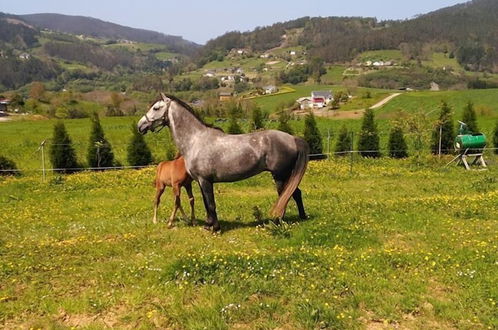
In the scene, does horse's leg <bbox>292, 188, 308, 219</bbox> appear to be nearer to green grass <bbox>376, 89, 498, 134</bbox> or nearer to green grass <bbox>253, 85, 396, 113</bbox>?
green grass <bbox>253, 85, 396, 113</bbox>

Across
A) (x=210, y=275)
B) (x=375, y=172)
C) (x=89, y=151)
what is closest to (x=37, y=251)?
(x=210, y=275)

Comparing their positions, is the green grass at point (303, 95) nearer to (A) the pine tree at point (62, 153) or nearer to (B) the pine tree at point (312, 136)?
(B) the pine tree at point (312, 136)

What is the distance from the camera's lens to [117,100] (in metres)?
109

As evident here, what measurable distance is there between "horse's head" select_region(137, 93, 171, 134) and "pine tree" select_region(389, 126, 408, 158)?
79.5 feet

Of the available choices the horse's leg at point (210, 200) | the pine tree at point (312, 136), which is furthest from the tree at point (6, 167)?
the horse's leg at point (210, 200)

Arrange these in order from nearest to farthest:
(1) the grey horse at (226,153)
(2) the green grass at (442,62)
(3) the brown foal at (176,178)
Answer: (1) the grey horse at (226,153) < (3) the brown foal at (176,178) < (2) the green grass at (442,62)

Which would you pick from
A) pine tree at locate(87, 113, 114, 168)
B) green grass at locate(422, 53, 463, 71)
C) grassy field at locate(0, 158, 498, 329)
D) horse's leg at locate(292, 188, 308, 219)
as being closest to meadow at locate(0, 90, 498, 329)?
grassy field at locate(0, 158, 498, 329)

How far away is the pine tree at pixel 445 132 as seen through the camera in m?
30.7

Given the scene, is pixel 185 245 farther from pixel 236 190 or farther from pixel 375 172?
pixel 375 172

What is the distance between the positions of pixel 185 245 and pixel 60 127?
78.0 ft

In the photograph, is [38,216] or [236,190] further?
[236,190]

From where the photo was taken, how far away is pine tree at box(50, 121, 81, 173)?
2922cm

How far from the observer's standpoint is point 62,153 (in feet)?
96.3

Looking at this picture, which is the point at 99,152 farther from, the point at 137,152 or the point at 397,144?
the point at 397,144
